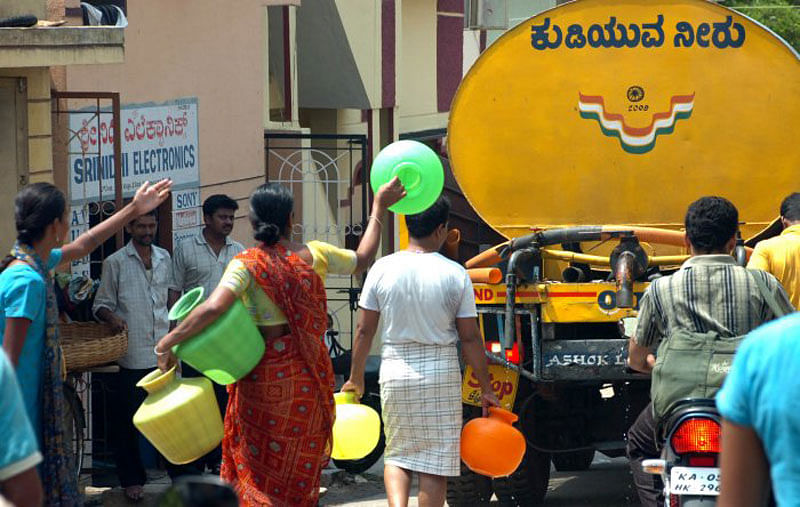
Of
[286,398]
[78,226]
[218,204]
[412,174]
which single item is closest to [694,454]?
[286,398]

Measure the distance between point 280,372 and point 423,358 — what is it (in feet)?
2.33

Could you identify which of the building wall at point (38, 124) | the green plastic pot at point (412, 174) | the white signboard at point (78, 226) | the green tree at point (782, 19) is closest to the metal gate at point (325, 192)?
the white signboard at point (78, 226)

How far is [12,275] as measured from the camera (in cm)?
501

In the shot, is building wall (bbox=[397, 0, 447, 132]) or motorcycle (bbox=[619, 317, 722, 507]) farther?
building wall (bbox=[397, 0, 447, 132])

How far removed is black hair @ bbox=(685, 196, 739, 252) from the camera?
5.17 metres

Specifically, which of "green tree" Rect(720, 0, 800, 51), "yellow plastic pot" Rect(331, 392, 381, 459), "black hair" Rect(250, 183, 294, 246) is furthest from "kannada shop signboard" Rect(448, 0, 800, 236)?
"green tree" Rect(720, 0, 800, 51)

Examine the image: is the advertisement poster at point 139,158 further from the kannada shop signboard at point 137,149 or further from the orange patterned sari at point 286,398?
the orange patterned sari at point 286,398

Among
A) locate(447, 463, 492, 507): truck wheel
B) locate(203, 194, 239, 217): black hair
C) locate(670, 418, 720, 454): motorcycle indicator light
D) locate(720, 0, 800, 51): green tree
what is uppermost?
locate(720, 0, 800, 51): green tree

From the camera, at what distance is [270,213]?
219 inches

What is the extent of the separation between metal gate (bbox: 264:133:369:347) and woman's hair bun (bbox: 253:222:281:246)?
6.42 m

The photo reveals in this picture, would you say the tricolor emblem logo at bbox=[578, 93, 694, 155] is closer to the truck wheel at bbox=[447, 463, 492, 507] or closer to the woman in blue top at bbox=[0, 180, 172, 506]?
the truck wheel at bbox=[447, 463, 492, 507]

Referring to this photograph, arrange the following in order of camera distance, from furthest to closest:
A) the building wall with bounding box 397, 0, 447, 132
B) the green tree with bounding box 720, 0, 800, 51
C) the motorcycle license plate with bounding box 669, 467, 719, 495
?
the green tree with bounding box 720, 0, 800, 51 < the building wall with bounding box 397, 0, 447, 132 < the motorcycle license plate with bounding box 669, 467, 719, 495

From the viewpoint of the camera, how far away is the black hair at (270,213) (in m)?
5.54

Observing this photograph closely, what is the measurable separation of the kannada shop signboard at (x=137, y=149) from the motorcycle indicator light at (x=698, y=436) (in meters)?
5.08
